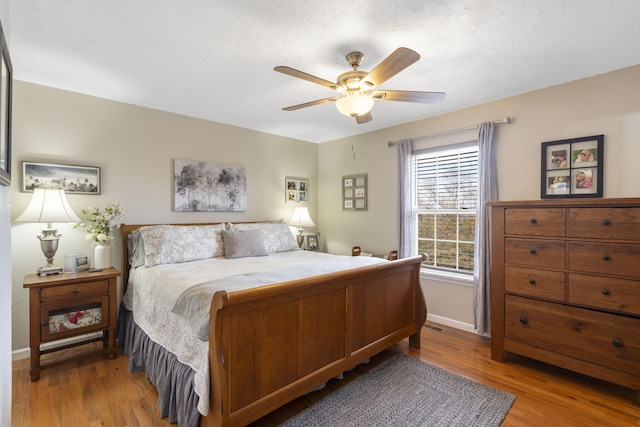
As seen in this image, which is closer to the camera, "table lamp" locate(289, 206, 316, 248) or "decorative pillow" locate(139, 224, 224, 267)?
"decorative pillow" locate(139, 224, 224, 267)

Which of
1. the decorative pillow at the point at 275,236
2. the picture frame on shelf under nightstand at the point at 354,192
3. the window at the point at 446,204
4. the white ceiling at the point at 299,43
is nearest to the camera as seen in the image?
the white ceiling at the point at 299,43

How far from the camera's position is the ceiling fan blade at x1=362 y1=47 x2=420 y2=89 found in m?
1.63

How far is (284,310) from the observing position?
184cm

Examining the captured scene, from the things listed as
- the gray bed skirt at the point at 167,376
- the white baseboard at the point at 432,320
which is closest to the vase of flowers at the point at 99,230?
the gray bed skirt at the point at 167,376

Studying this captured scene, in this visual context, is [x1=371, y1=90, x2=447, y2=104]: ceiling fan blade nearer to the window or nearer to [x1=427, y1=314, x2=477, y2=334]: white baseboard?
the window

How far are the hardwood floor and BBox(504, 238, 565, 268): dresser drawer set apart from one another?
0.88 meters

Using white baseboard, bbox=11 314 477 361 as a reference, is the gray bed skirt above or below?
above

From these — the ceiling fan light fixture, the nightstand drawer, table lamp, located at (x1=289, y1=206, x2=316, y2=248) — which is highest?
the ceiling fan light fixture

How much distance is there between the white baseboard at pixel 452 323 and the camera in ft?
10.6

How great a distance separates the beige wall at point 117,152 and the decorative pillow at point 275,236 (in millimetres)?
347

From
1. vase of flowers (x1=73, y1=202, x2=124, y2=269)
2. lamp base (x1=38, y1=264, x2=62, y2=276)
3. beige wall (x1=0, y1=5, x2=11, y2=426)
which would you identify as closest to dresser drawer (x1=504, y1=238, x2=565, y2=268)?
beige wall (x1=0, y1=5, x2=11, y2=426)

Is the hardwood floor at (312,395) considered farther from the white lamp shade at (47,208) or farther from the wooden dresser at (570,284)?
the white lamp shade at (47,208)

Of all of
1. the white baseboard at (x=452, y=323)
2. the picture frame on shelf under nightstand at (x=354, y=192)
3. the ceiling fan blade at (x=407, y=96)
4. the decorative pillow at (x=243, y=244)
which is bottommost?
the white baseboard at (x=452, y=323)

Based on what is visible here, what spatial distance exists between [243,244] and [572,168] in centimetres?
311
